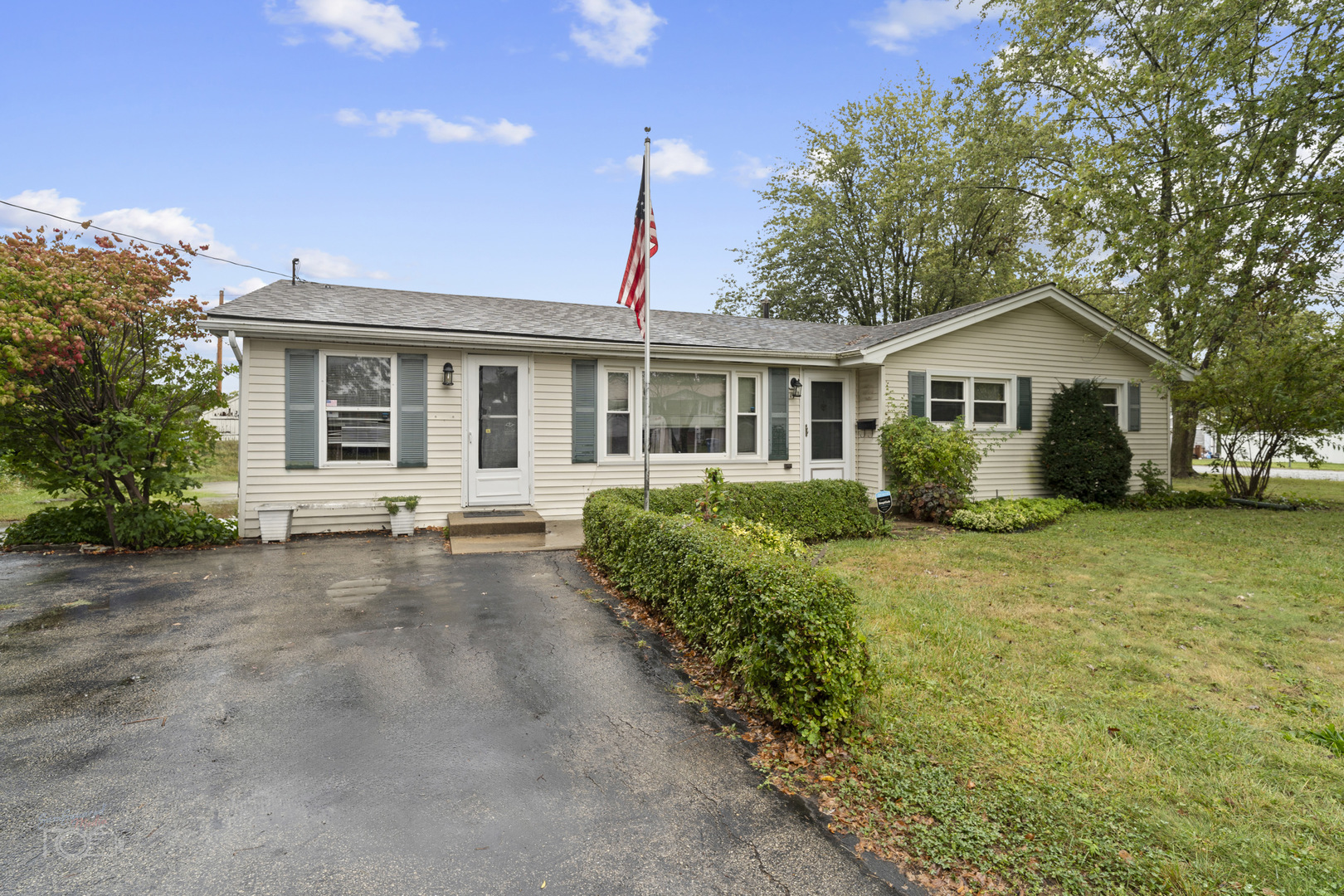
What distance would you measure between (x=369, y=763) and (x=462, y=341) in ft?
22.2

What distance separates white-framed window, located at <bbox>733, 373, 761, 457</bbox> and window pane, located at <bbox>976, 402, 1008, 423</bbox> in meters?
4.54

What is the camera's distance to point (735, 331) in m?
11.7

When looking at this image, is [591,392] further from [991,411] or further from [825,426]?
[991,411]

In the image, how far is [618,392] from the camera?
10039 mm

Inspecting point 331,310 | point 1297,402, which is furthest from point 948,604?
point 1297,402

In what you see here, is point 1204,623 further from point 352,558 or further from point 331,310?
point 331,310

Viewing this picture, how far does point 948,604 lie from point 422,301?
9182 mm

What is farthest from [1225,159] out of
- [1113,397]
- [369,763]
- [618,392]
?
[369,763]

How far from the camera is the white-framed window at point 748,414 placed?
10.7m

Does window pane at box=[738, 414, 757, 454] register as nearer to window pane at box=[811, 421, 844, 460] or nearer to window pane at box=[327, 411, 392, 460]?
window pane at box=[811, 421, 844, 460]

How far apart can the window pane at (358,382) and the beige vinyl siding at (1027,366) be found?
26.7 ft

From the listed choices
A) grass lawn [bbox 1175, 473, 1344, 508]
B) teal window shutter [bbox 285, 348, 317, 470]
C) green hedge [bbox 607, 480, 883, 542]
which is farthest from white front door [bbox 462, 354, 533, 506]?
grass lawn [bbox 1175, 473, 1344, 508]

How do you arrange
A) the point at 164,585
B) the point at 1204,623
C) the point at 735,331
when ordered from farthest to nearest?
the point at 735,331 < the point at 164,585 < the point at 1204,623

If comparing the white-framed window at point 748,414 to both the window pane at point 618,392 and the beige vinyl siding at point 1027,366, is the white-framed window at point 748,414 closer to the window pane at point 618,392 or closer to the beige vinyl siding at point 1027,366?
the window pane at point 618,392
